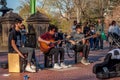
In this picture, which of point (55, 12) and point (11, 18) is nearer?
point (11, 18)

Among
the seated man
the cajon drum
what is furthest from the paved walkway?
the seated man

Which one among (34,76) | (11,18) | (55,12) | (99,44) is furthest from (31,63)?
(55,12)

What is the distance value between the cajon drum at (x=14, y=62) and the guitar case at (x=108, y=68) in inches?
109

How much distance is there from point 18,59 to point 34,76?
42.8 inches

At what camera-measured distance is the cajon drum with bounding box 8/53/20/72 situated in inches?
454

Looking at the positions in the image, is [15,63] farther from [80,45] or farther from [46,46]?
[80,45]

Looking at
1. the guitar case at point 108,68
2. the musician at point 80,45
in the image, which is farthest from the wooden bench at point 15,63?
the guitar case at point 108,68

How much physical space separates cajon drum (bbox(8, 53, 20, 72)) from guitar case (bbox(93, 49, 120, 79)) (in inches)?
109

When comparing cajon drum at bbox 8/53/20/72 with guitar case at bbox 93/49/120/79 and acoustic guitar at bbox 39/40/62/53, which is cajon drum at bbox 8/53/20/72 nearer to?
acoustic guitar at bbox 39/40/62/53

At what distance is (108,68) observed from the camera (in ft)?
32.5

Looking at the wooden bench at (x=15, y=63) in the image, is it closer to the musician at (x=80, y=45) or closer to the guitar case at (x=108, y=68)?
the musician at (x=80, y=45)

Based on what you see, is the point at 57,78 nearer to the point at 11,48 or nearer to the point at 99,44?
the point at 11,48

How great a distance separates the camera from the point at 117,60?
9875 mm

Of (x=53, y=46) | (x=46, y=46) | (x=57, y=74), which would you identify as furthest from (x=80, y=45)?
(x=57, y=74)
